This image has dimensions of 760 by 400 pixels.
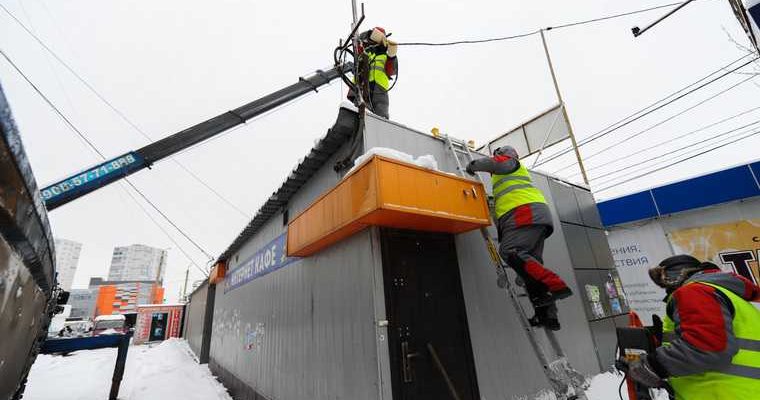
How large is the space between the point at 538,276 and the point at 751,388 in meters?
1.61

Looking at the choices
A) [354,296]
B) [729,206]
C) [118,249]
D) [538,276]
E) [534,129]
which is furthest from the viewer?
[118,249]

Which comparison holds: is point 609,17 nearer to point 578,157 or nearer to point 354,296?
point 578,157

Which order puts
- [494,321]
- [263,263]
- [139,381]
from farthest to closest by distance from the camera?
[139,381]
[263,263]
[494,321]

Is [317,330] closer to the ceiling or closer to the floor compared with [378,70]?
closer to the floor

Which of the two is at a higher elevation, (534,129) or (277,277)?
(534,129)

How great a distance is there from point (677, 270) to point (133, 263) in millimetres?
129622

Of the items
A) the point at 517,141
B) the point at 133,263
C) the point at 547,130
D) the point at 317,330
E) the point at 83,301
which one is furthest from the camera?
the point at 133,263

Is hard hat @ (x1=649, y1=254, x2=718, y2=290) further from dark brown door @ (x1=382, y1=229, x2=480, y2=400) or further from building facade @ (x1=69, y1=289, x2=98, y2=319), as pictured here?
building facade @ (x1=69, y1=289, x2=98, y2=319)

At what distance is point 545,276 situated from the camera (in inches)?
132

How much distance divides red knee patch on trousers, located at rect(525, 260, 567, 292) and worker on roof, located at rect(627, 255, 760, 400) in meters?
1.03

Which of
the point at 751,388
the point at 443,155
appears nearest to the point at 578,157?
the point at 443,155

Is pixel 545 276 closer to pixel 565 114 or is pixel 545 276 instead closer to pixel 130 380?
pixel 565 114

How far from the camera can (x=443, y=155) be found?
212 inches

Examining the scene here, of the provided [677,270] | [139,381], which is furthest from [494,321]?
[139,381]
